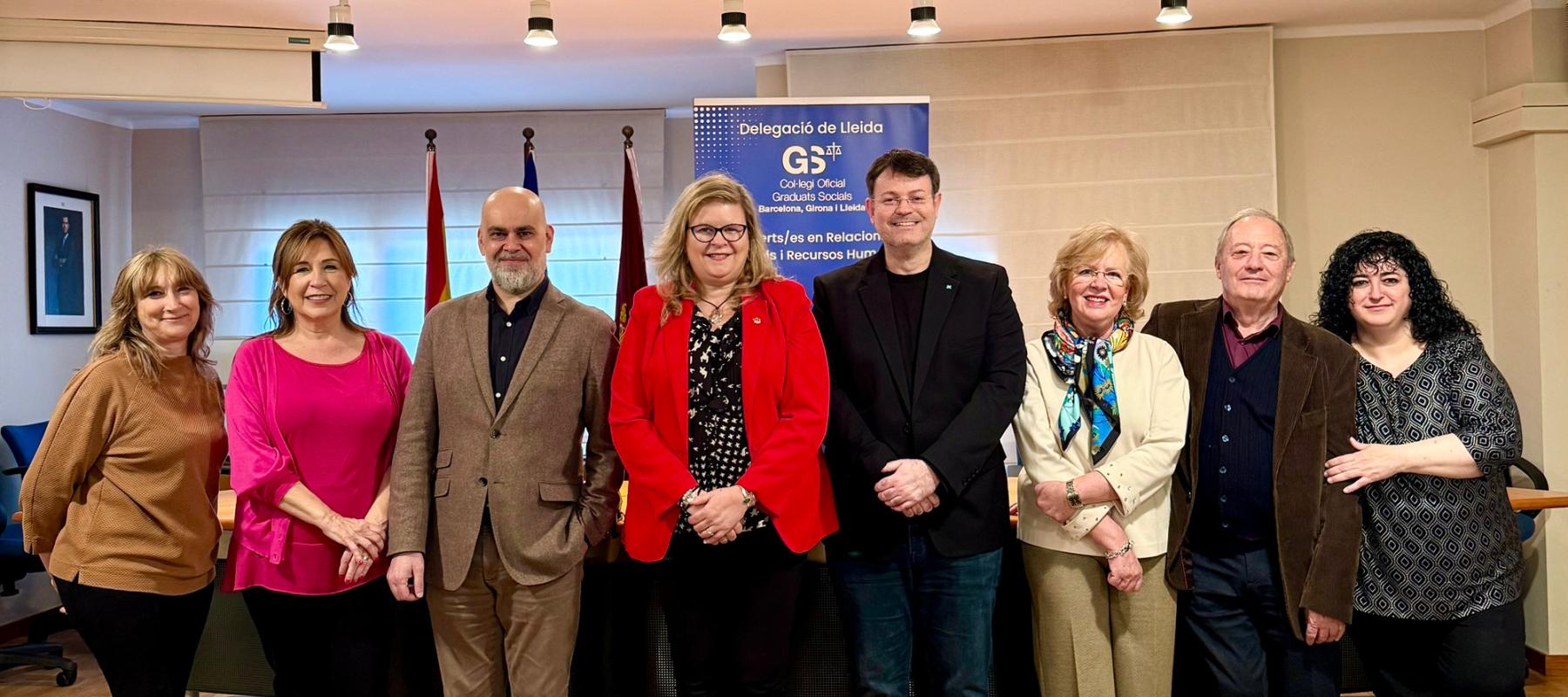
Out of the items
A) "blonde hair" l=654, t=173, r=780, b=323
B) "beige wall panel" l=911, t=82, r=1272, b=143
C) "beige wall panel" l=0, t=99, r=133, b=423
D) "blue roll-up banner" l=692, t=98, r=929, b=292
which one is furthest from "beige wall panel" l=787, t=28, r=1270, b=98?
"beige wall panel" l=0, t=99, r=133, b=423

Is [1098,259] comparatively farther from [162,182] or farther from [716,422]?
[162,182]

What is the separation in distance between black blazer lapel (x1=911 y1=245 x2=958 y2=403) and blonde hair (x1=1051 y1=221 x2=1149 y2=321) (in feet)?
0.85

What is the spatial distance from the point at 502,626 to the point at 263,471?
2.11 ft

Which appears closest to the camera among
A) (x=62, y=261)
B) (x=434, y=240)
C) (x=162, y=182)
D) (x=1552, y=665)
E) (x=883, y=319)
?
(x=883, y=319)

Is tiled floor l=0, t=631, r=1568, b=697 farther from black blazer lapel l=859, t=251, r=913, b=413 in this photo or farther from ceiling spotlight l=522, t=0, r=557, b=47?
black blazer lapel l=859, t=251, r=913, b=413

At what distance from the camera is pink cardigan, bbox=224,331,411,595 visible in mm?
2312

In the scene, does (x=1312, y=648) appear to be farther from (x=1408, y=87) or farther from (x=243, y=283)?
(x=243, y=283)

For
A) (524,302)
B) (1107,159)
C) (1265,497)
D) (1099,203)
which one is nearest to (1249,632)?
(1265,497)

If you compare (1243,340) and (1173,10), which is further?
(1173,10)

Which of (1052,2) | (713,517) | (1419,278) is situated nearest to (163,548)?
(713,517)

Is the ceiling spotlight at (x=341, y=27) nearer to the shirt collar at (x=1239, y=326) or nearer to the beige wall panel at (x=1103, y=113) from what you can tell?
the beige wall panel at (x=1103, y=113)

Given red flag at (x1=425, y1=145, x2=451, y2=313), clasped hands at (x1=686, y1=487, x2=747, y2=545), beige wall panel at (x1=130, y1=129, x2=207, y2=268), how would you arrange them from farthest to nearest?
beige wall panel at (x1=130, y1=129, x2=207, y2=268), red flag at (x1=425, y1=145, x2=451, y2=313), clasped hands at (x1=686, y1=487, x2=747, y2=545)

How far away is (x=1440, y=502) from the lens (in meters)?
2.38

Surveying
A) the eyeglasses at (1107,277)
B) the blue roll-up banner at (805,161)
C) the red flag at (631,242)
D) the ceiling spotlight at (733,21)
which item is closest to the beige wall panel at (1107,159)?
the blue roll-up banner at (805,161)
